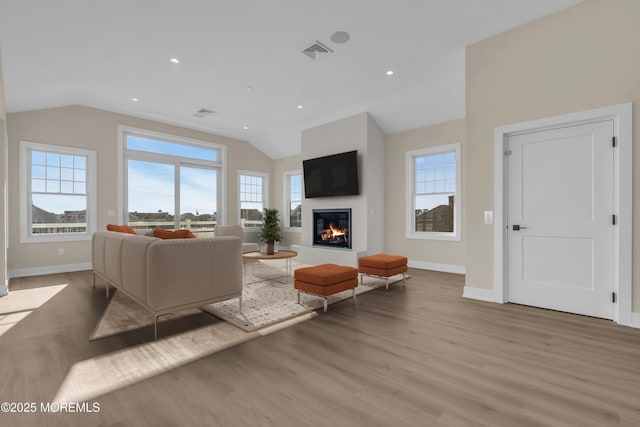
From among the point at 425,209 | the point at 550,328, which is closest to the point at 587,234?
the point at 550,328

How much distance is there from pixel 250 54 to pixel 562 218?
14.2 feet

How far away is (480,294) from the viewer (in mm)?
3691

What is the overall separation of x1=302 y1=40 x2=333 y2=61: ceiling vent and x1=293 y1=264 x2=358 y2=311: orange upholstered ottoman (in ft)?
9.33

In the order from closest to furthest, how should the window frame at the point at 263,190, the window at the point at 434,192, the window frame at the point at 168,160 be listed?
1. the window at the point at 434,192
2. the window frame at the point at 168,160
3. the window frame at the point at 263,190

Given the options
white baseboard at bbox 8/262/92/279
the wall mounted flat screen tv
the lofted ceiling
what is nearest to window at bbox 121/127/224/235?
the lofted ceiling

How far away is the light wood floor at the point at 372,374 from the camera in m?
1.55

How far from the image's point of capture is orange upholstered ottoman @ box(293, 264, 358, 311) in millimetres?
3291

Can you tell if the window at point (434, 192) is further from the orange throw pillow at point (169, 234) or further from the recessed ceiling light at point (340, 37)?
the orange throw pillow at point (169, 234)

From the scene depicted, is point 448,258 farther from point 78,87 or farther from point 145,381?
point 78,87

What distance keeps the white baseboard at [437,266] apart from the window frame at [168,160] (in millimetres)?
4953

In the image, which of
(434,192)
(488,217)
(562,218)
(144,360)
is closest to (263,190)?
(434,192)

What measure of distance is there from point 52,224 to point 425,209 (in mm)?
7139

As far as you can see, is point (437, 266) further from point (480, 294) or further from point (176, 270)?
point (176, 270)

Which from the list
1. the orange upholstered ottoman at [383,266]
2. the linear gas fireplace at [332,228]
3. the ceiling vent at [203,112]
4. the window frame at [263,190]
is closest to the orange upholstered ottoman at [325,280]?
the orange upholstered ottoman at [383,266]
